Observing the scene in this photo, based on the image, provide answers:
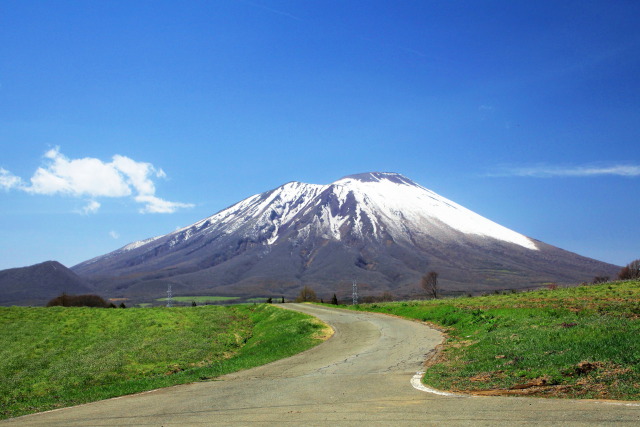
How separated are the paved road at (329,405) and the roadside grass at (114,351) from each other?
97.3 inches

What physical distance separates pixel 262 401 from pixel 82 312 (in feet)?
122

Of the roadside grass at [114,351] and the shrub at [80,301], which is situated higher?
the shrub at [80,301]

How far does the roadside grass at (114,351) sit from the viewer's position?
1847 centimetres

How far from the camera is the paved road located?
9078 millimetres

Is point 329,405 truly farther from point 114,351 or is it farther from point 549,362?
point 114,351

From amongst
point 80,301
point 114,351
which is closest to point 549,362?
point 114,351

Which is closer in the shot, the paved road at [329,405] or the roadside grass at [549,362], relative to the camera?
the paved road at [329,405]

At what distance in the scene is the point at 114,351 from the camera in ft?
86.4

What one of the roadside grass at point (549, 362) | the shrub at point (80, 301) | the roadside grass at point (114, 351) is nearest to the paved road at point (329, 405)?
the roadside grass at point (549, 362)

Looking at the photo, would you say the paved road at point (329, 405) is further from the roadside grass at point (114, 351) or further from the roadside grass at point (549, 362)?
the roadside grass at point (114, 351)

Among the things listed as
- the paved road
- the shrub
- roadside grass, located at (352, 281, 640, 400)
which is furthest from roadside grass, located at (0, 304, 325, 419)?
the shrub

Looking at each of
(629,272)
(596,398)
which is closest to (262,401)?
(596,398)

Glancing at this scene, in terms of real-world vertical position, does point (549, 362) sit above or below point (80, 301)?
below

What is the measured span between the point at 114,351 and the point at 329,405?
1924 cm
